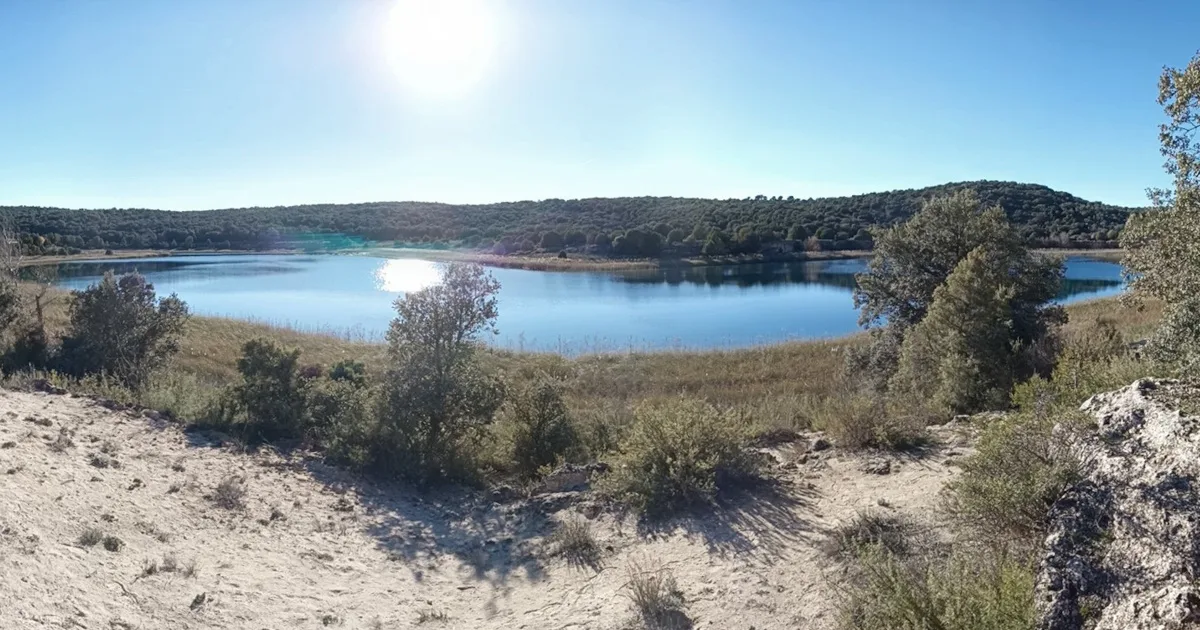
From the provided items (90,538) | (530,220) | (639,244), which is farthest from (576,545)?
(530,220)

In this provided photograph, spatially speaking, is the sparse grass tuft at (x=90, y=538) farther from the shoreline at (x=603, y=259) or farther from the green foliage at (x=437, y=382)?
the shoreline at (x=603, y=259)

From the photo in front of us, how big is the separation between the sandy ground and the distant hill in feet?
220

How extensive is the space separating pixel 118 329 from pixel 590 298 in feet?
112

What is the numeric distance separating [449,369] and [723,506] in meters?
4.13

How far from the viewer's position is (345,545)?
6758mm

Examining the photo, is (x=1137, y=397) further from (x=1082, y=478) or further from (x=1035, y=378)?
(x=1035, y=378)

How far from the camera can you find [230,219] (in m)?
115

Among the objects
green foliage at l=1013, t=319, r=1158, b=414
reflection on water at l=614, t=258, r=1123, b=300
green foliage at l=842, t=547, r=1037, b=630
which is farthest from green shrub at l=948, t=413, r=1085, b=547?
reflection on water at l=614, t=258, r=1123, b=300

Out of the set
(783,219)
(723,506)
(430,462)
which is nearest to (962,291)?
(723,506)

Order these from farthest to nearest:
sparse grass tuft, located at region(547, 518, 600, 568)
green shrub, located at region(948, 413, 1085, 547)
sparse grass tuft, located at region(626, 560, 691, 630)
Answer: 1. sparse grass tuft, located at region(547, 518, 600, 568)
2. sparse grass tuft, located at region(626, 560, 691, 630)
3. green shrub, located at region(948, 413, 1085, 547)

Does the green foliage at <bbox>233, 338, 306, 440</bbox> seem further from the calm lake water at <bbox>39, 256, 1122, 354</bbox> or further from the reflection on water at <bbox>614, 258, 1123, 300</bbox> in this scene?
the reflection on water at <bbox>614, 258, 1123, 300</bbox>

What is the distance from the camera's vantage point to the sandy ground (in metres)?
4.98

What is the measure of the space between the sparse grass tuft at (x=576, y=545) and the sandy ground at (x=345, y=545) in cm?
8

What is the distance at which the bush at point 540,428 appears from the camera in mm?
9375
